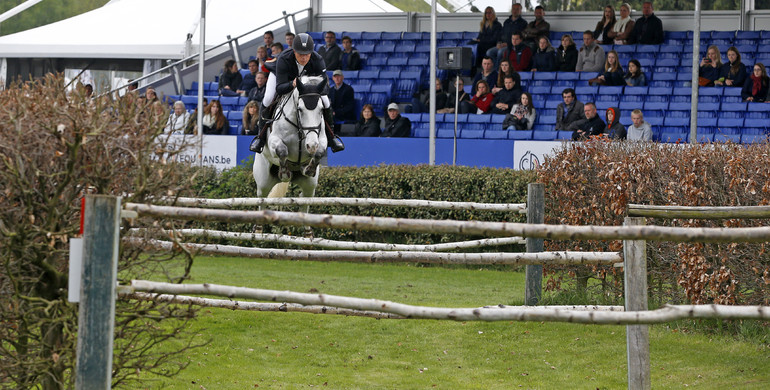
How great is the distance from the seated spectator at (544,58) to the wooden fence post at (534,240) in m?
10.4

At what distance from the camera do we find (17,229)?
3.73 metres

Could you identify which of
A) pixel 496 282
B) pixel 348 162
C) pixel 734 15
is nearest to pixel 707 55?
pixel 734 15

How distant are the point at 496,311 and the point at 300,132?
20.3 feet

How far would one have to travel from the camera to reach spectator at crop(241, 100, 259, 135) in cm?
1606

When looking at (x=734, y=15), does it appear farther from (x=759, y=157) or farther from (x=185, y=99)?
(x=759, y=157)

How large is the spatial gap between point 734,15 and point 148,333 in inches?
697

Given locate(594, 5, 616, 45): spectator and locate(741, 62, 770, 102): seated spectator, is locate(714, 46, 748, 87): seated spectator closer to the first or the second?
locate(741, 62, 770, 102): seated spectator

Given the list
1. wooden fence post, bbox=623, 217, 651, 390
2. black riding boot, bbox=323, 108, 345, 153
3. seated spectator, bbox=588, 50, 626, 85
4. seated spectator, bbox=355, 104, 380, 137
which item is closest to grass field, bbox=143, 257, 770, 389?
wooden fence post, bbox=623, 217, 651, 390

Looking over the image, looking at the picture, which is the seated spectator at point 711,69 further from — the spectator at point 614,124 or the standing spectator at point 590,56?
the spectator at point 614,124

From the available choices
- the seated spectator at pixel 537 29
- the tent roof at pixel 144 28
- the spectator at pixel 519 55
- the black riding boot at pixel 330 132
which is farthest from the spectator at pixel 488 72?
the black riding boot at pixel 330 132

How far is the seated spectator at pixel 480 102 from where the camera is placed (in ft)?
56.2

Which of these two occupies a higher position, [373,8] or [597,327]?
[373,8]

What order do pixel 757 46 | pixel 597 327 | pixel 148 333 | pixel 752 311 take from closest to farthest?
1. pixel 752 311
2. pixel 148 333
3. pixel 597 327
4. pixel 757 46

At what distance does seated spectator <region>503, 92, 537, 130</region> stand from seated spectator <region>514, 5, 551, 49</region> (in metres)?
2.83
